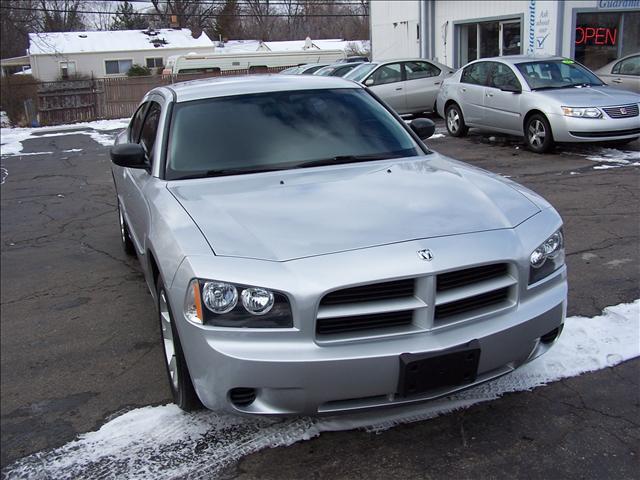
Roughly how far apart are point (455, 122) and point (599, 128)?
401cm

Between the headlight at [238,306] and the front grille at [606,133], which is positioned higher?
the headlight at [238,306]

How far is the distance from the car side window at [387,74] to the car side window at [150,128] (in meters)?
11.2

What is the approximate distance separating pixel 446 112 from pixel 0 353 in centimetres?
1106

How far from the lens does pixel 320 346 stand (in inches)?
99.3

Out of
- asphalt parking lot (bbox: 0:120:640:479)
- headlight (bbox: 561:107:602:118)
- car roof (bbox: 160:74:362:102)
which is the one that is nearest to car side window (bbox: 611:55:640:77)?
headlight (bbox: 561:107:602:118)

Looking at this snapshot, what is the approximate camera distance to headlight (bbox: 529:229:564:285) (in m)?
2.90

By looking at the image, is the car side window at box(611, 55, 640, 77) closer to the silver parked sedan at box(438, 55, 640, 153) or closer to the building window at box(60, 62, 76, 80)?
the silver parked sedan at box(438, 55, 640, 153)

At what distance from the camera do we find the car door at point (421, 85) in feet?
51.2

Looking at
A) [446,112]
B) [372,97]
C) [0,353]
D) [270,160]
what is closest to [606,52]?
[446,112]

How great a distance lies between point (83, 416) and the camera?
3324 mm

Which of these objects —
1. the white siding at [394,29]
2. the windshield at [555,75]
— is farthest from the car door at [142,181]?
the white siding at [394,29]

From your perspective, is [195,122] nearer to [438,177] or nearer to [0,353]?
[438,177]

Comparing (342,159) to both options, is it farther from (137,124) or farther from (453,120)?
(453,120)

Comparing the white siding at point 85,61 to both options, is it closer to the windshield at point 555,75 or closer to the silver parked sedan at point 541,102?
the silver parked sedan at point 541,102
